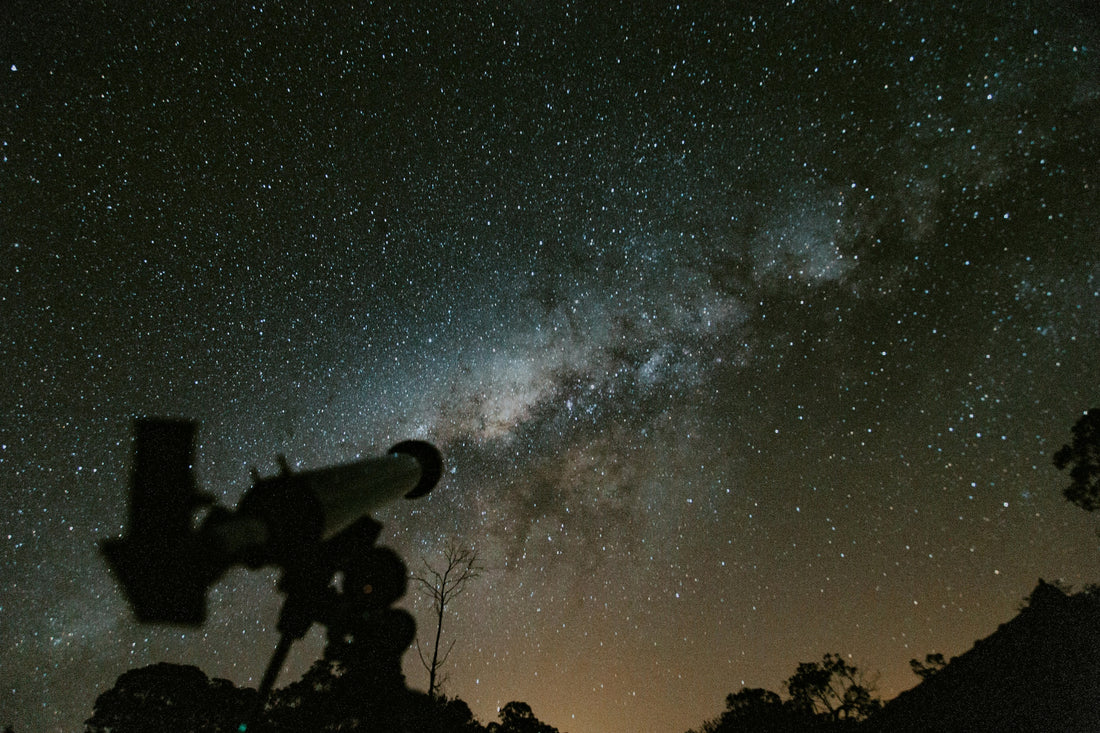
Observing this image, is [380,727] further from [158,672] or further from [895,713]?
[895,713]

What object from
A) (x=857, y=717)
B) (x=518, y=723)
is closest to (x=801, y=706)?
(x=857, y=717)

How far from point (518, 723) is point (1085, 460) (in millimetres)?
20726

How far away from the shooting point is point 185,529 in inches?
98.6

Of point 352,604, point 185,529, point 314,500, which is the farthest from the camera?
point 352,604

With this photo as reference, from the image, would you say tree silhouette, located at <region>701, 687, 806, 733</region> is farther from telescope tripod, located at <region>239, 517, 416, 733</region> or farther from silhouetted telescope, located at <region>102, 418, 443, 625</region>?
silhouetted telescope, located at <region>102, 418, 443, 625</region>

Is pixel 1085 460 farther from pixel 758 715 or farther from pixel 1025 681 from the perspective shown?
pixel 758 715

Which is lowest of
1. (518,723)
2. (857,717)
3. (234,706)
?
(857,717)

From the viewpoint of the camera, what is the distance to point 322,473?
4148mm

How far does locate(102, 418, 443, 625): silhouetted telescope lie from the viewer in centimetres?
234

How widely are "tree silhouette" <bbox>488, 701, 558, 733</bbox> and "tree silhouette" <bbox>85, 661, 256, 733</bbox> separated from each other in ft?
29.9

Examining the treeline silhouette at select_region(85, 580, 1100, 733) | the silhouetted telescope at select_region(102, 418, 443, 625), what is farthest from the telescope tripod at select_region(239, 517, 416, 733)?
the treeline silhouette at select_region(85, 580, 1100, 733)

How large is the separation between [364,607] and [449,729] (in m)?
13.5

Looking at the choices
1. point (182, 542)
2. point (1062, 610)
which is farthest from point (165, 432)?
point (1062, 610)

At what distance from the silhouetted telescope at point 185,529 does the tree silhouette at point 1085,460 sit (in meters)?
19.5
